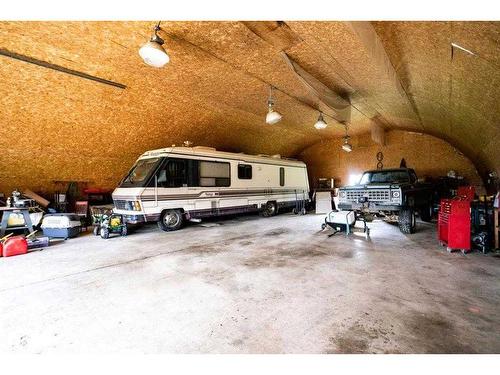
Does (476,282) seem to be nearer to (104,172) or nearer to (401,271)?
(401,271)

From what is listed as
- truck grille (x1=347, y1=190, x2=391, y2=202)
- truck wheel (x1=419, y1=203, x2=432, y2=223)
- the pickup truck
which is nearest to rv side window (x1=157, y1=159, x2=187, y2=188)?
the pickup truck

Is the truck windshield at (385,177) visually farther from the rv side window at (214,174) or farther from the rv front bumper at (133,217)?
the rv front bumper at (133,217)

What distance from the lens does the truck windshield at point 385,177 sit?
7548 mm

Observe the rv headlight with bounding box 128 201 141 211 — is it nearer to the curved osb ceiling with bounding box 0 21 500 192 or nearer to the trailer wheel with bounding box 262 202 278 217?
the curved osb ceiling with bounding box 0 21 500 192

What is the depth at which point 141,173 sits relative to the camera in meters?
7.11

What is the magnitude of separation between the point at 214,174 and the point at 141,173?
224 centimetres

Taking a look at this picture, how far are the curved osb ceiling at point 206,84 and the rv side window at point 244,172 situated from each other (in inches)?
68.9

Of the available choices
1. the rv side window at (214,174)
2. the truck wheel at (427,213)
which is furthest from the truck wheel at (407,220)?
the rv side window at (214,174)

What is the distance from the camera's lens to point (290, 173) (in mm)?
11625

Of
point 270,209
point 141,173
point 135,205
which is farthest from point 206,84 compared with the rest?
point 270,209

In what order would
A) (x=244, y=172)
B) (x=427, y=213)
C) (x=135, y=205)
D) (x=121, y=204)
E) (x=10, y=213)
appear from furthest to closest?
(x=244, y=172) → (x=427, y=213) → (x=121, y=204) → (x=135, y=205) → (x=10, y=213)

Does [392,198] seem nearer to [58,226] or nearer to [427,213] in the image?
[427,213]

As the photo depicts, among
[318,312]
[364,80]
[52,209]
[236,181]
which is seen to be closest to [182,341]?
[318,312]

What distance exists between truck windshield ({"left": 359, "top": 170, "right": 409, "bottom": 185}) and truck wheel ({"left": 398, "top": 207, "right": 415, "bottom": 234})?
133cm
